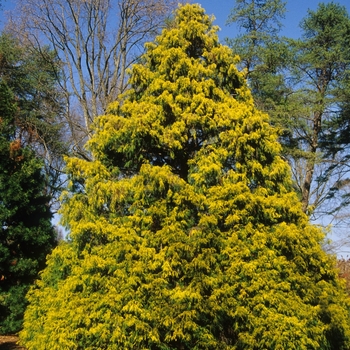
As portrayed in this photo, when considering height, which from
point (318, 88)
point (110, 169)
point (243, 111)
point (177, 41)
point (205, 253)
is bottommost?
point (205, 253)

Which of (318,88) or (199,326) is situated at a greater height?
(318,88)

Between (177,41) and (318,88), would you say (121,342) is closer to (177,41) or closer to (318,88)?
(177,41)

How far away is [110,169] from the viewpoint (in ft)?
25.8

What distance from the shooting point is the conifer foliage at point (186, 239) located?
6.45 m

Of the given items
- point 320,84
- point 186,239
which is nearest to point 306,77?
point 320,84

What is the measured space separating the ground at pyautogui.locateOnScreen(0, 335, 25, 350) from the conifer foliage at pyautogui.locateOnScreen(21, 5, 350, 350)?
428cm

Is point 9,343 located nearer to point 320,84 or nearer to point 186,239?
point 186,239

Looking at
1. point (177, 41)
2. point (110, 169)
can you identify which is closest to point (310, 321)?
point (110, 169)

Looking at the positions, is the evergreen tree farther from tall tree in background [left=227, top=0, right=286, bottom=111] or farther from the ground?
tall tree in background [left=227, top=0, right=286, bottom=111]

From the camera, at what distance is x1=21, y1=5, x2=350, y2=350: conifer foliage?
21.1ft

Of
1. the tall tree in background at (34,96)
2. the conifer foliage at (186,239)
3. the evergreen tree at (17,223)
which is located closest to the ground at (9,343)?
the evergreen tree at (17,223)

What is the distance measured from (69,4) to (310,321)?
1349cm

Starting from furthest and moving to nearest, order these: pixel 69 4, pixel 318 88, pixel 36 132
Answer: pixel 36 132 → pixel 318 88 → pixel 69 4

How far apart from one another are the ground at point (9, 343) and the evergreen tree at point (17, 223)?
327mm
